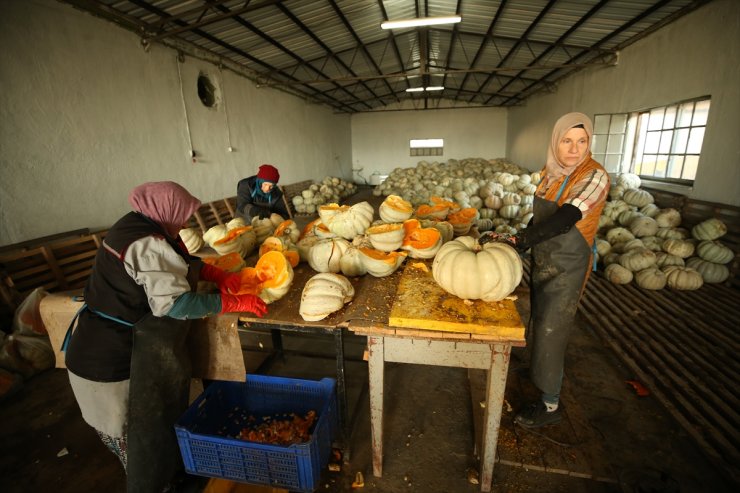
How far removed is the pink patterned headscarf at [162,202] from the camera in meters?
1.91

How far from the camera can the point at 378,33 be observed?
35.5 ft

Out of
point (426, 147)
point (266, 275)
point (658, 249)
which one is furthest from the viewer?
point (426, 147)

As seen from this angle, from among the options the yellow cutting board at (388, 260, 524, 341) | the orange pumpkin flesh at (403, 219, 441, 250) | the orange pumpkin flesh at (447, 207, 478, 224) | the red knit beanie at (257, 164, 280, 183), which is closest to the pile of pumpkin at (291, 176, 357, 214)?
the red knit beanie at (257, 164, 280, 183)

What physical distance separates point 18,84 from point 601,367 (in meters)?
8.57

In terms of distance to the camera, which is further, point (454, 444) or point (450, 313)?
point (454, 444)

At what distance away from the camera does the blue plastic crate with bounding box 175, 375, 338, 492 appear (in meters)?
2.12

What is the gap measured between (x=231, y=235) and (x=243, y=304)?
44.6 inches

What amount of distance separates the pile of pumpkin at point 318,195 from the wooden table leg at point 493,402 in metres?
11.1

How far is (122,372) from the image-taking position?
6.98 feet

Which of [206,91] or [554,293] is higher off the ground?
[206,91]

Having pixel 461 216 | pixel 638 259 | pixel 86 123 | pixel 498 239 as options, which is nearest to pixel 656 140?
pixel 638 259

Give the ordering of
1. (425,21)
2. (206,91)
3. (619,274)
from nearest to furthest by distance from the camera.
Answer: (619,274)
(425,21)
(206,91)

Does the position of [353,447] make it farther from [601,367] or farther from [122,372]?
[601,367]

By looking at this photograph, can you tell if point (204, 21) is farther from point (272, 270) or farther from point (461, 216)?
point (272, 270)
